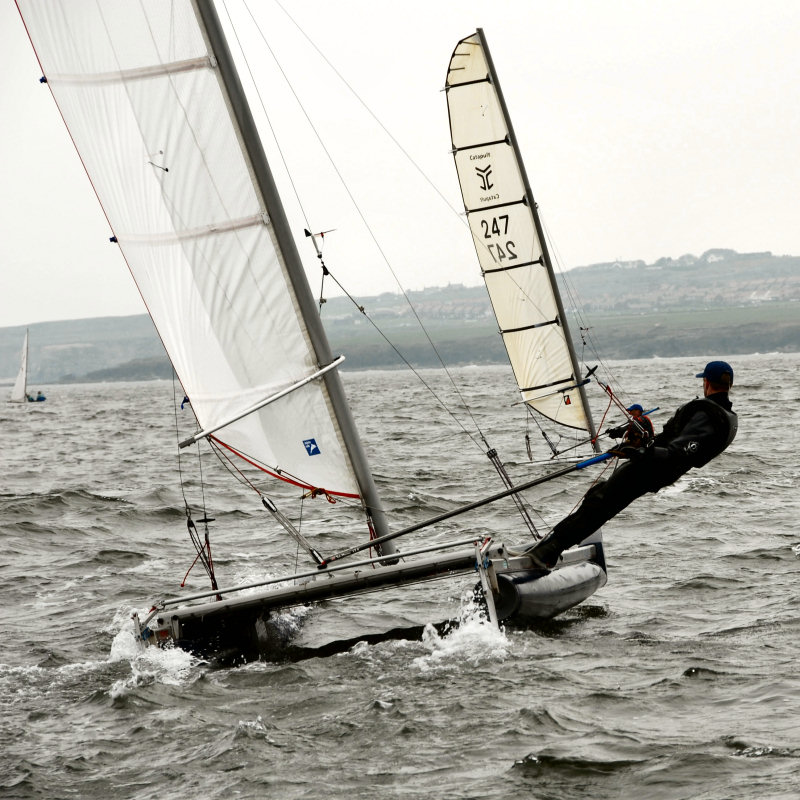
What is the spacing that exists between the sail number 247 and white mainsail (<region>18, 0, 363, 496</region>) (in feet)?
27.0

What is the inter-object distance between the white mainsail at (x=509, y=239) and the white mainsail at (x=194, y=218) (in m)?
8.18

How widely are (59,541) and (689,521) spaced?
728 cm

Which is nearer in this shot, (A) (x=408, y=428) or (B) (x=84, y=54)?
(B) (x=84, y=54)

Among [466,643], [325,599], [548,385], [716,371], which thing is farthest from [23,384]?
[716,371]

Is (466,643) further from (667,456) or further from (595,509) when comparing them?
(667,456)

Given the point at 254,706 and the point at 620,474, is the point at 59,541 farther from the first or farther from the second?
the point at 620,474

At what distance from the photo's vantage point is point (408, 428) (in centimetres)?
2955

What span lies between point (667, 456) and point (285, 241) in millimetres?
2960

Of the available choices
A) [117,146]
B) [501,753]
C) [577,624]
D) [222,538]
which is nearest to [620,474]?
[577,624]

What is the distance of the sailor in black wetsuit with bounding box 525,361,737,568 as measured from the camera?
6922mm

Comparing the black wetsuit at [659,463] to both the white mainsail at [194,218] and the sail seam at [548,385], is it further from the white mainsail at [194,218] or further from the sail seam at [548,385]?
the sail seam at [548,385]

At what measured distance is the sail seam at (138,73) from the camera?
711 cm

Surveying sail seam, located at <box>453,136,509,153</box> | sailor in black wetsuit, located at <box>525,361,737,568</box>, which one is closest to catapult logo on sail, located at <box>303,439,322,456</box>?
sailor in black wetsuit, located at <box>525,361,737,568</box>

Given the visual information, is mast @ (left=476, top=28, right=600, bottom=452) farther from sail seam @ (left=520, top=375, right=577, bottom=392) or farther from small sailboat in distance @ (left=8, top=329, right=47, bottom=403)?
small sailboat in distance @ (left=8, top=329, right=47, bottom=403)
